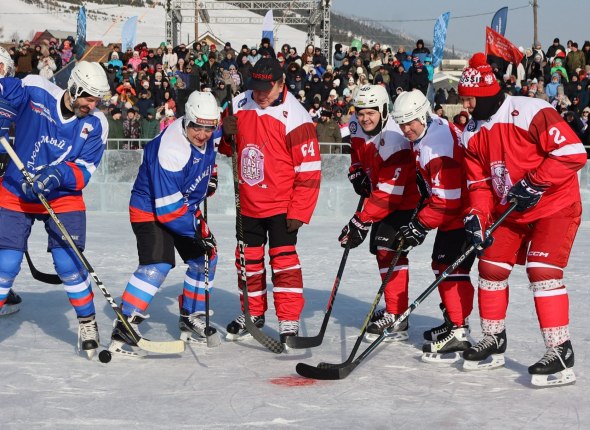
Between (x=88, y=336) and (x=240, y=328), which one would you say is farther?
(x=240, y=328)

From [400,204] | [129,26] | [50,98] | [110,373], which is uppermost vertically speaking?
[129,26]

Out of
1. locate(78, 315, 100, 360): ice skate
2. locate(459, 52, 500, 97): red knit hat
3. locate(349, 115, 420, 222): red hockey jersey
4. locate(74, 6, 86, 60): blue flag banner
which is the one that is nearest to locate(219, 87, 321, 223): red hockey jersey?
locate(349, 115, 420, 222): red hockey jersey

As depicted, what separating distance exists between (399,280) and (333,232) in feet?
14.4

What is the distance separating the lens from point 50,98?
4.71 metres

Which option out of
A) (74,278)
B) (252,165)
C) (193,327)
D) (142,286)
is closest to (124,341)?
(142,286)

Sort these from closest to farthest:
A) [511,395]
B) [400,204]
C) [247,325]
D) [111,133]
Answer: [511,395] → [247,325] → [400,204] → [111,133]

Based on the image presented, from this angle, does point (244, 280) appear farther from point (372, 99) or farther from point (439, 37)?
point (439, 37)

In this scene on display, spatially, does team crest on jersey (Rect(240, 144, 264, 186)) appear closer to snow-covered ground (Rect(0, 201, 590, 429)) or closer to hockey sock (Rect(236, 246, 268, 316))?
Answer: hockey sock (Rect(236, 246, 268, 316))

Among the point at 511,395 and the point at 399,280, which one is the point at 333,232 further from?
the point at 511,395

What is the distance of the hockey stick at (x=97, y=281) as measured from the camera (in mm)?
4539

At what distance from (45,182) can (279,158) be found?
1.25 meters

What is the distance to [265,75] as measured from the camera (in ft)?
16.2

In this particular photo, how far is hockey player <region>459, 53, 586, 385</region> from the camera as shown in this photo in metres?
4.24

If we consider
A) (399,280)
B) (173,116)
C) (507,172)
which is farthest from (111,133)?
(507,172)
